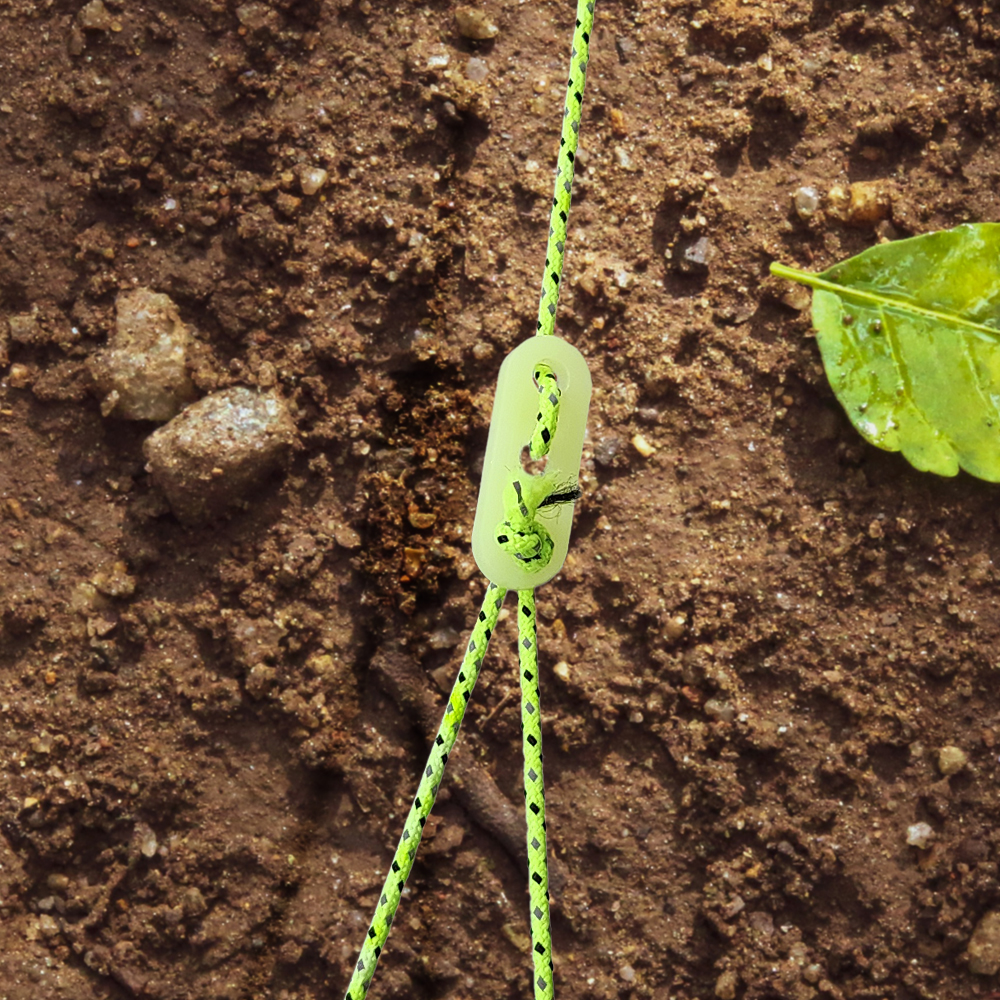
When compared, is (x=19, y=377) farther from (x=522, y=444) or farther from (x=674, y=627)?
(x=674, y=627)

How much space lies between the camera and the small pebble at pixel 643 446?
1.97 meters

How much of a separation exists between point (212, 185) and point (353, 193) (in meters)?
0.29

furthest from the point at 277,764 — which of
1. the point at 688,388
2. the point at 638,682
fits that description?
the point at 688,388

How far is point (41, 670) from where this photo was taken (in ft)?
6.42

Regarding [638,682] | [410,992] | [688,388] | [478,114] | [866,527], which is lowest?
[410,992]

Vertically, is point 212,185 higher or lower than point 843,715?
higher

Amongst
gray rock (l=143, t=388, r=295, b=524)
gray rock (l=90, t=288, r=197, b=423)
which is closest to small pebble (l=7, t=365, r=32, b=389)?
gray rock (l=90, t=288, r=197, b=423)

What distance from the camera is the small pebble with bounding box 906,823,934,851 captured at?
1.87m

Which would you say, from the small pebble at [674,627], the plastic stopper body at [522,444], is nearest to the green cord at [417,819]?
the plastic stopper body at [522,444]

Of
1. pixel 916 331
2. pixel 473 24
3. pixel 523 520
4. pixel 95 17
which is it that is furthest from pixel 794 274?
pixel 95 17

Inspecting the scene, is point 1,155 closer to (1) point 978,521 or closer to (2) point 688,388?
(2) point 688,388

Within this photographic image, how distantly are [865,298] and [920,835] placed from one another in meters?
1.05

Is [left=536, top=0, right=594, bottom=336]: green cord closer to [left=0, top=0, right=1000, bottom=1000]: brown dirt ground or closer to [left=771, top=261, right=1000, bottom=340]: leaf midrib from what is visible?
[left=0, top=0, right=1000, bottom=1000]: brown dirt ground

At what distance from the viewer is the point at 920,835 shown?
187cm
